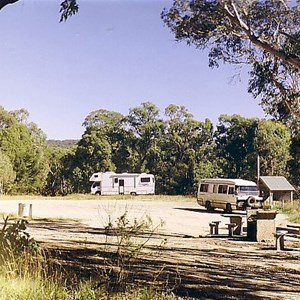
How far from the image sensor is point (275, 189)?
29.6 meters

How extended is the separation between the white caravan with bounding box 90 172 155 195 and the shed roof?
13.7 metres

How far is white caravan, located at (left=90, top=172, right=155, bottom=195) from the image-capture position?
41781 millimetres

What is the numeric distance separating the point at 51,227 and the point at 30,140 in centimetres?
2683

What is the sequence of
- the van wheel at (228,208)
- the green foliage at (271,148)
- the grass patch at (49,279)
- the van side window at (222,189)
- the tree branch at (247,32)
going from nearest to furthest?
the grass patch at (49,279) → the tree branch at (247,32) → the van wheel at (228,208) → the van side window at (222,189) → the green foliage at (271,148)

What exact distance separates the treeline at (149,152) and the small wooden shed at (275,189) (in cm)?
728

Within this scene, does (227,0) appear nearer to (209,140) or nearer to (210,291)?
(210,291)

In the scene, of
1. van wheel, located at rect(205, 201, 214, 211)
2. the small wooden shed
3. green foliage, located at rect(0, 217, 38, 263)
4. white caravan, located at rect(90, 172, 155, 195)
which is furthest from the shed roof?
green foliage, located at rect(0, 217, 38, 263)

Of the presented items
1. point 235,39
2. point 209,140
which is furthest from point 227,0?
point 209,140

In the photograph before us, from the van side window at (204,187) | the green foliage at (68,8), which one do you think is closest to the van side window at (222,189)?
the van side window at (204,187)

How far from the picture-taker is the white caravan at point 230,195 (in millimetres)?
26703

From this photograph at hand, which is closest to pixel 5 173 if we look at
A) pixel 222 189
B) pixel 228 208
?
pixel 222 189

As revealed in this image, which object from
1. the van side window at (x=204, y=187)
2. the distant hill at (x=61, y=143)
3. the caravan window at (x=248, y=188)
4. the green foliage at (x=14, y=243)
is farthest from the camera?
the distant hill at (x=61, y=143)

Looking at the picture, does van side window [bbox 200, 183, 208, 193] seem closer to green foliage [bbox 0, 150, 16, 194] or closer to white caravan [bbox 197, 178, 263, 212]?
white caravan [bbox 197, 178, 263, 212]

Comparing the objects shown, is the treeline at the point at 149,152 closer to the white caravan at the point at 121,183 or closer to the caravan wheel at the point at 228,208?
the white caravan at the point at 121,183
